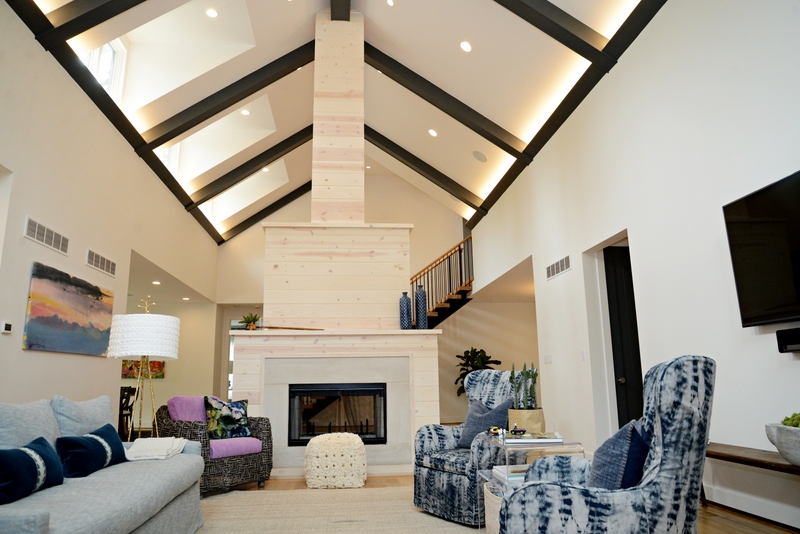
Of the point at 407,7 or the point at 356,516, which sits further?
the point at 407,7

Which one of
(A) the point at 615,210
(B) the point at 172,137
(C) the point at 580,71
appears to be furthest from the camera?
(B) the point at 172,137

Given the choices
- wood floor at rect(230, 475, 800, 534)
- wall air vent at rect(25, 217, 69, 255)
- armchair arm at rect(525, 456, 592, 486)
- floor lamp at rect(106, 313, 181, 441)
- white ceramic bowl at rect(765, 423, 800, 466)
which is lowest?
wood floor at rect(230, 475, 800, 534)

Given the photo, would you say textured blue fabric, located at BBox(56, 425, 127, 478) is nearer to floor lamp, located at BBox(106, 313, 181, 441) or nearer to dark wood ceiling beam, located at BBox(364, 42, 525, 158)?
floor lamp, located at BBox(106, 313, 181, 441)

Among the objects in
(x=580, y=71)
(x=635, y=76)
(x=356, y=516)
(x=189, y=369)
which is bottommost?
(x=356, y=516)

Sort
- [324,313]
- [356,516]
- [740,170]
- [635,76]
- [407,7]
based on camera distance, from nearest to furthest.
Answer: [740,170], [356,516], [635,76], [324,313], [407,7]

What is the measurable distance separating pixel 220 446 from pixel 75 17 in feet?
12.9

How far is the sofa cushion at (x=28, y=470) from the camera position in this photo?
216 centimetres

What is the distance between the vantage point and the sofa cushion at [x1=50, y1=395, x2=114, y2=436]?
311cm

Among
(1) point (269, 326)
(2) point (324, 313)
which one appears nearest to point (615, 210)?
(2) point (324, 313)

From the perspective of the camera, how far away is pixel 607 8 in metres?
5.13

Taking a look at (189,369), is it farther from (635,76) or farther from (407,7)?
(635,76)

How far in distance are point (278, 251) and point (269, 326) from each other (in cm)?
88

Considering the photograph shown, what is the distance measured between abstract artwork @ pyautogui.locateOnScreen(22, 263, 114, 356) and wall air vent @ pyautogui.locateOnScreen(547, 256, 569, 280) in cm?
523

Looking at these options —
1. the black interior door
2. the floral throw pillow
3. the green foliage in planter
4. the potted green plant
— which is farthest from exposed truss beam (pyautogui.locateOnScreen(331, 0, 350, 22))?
the green foliage in planter
